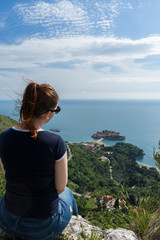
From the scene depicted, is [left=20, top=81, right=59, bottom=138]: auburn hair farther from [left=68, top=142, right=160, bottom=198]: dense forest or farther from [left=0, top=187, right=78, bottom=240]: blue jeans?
[left=68, top=142, right=160, bottom=198]: dense forest

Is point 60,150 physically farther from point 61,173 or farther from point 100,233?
point 100,233

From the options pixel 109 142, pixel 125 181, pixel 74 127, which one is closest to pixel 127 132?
pixel 109 142

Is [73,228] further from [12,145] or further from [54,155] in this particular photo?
[12,145]

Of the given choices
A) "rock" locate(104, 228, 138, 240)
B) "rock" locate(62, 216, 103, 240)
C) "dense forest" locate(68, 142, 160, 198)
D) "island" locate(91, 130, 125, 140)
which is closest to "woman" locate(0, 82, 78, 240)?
"rock" locate(62, 216, 103, 240)

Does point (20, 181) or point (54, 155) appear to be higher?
point (54, 155)

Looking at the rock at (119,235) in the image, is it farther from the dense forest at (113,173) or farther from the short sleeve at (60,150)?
the dense forest at (113,173)

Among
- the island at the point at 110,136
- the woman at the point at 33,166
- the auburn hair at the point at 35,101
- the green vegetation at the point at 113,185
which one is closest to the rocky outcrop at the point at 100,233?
the green vegetation at the point at 113,185
